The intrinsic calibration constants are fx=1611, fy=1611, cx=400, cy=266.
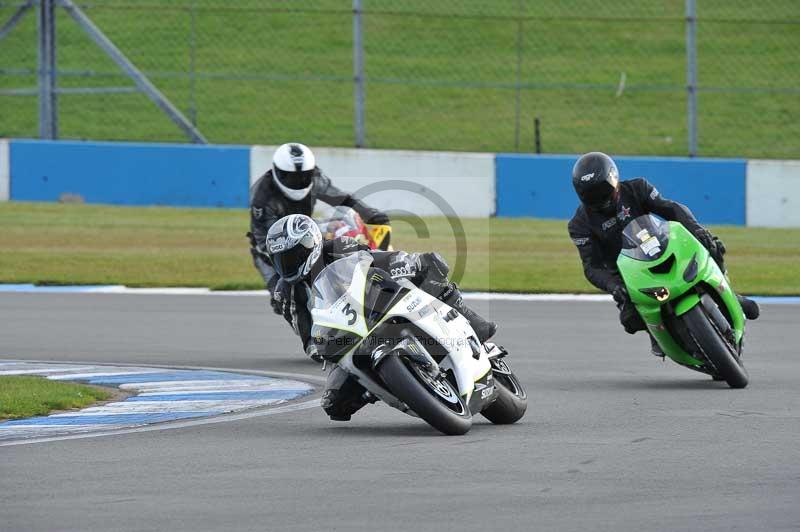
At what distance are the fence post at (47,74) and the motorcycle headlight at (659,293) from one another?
54.6ft

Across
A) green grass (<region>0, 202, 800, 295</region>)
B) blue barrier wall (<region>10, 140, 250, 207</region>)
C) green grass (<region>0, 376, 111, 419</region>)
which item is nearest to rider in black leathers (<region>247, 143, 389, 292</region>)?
green grass (<region>0, 376, 111, 419</region>)

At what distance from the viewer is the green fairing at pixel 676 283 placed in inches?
392

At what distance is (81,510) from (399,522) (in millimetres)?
1299

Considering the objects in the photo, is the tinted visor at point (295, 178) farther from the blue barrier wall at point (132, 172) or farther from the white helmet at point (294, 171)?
the blue barrier wall at point (132, 172)

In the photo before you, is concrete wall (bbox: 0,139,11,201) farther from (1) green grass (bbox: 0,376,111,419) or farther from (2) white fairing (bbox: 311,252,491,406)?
(2) white fairing (bbox: 311,252,491,406)

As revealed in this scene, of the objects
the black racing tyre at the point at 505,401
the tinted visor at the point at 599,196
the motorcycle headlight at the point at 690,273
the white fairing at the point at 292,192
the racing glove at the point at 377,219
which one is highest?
the white fairing at the point at 292,192

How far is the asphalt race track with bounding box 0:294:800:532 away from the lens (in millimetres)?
6195

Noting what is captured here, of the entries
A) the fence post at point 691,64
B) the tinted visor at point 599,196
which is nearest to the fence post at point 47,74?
the fence post at point 691,64

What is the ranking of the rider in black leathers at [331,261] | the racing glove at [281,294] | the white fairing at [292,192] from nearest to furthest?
the rider in black leathers at [331,261] → the racing glove at [281,294] → the white fairing at [292,192]

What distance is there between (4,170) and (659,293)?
646 inches

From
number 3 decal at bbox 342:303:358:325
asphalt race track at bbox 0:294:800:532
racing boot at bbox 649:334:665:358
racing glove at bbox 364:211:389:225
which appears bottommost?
asphalt race track at bbox 0:294:800:532

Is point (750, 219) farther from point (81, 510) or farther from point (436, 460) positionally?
point (81, 510)

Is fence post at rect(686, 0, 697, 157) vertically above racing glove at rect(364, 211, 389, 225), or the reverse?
fence post at rect(686, 0, 697, 157)

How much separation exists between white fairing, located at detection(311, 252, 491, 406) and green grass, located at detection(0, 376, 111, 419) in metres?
2.24
